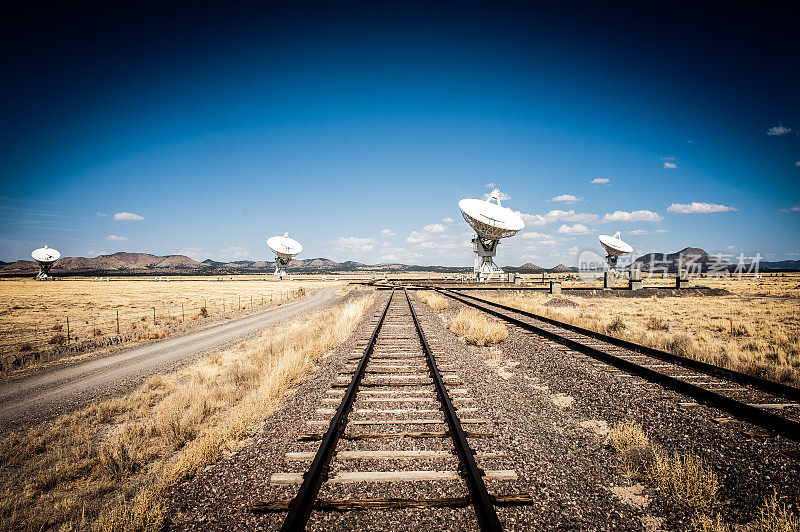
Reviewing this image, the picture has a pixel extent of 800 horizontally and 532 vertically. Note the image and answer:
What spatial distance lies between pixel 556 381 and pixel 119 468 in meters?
6.43

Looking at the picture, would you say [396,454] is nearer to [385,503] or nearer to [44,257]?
[385,503]

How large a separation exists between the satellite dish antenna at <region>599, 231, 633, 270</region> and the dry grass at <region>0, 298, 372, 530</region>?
52.4m

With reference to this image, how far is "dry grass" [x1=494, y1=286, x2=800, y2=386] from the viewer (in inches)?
316

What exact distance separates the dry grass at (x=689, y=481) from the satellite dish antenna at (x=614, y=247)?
52.9 meters

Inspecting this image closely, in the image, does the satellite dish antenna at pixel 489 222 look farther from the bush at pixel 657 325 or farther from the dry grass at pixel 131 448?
the dry grass at pixel 131 448

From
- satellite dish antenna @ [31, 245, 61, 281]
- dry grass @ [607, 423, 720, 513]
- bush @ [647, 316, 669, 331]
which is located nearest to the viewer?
dry grass @ [607, 423, 720, 513]

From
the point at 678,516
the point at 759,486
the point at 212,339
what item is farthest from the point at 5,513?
the point at 212,339

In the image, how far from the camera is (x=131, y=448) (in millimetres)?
4484

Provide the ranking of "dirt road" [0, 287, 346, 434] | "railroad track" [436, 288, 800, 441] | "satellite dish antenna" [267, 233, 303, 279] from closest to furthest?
"railroad track" [436, 288, 800, 441] < "dirt road" [0, 287, 346, 434] < "satellite dish antenna" [267, 233, 303, 279]

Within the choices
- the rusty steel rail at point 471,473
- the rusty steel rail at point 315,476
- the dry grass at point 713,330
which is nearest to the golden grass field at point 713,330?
the dry grass at point 713,330

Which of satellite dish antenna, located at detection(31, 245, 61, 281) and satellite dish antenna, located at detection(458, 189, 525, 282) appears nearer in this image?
satellite dish antenna, located at detection(458, 189, 525, 282)

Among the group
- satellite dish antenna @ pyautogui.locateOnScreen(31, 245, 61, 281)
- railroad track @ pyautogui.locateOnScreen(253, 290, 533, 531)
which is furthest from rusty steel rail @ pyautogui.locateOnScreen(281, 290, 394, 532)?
satellite dish antenna @ pyautogui.locateOnScreen(31, 245, 61, 281)

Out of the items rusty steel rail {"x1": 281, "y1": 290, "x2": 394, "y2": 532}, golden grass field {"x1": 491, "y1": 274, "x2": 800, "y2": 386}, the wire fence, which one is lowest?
the wire fence

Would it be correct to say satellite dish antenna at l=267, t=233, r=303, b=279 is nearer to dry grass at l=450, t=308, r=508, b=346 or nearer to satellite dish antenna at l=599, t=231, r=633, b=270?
satellite dish antenna at l=599, t=231, r=633, b=270
